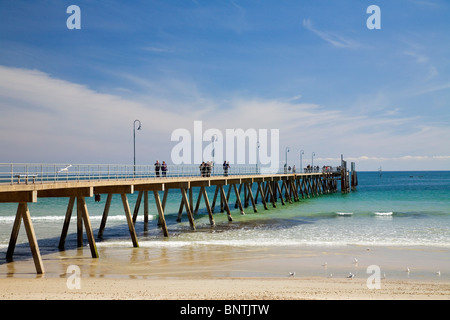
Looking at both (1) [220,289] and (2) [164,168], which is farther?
(2) [164,168]

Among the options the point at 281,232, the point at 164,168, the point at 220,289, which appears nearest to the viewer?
the point at 220,289

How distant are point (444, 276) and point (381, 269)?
1762 mm

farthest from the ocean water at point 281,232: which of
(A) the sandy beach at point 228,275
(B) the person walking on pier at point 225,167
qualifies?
(B) the person walking on pier at point 225,167

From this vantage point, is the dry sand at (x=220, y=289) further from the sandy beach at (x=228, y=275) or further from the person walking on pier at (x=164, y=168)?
the person walking on pier at (x=164, y=168)

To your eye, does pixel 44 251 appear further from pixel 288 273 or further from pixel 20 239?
pixel 288 273

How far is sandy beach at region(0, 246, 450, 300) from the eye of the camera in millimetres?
9609

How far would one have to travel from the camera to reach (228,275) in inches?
496

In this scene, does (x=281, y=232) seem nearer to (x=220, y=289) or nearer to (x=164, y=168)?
(x=164, y=168)

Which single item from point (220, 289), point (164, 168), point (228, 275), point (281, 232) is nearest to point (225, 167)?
point (164, 168)

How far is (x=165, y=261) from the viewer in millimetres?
14797

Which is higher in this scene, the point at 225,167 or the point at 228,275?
the point at 225,167

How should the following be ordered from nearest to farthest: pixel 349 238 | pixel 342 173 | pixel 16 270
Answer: pixel 16 270
pixel 349 238
pixel 342 173

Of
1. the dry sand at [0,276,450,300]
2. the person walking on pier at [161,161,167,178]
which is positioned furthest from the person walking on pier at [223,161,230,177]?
the dry sand at [0,276,450,300]
